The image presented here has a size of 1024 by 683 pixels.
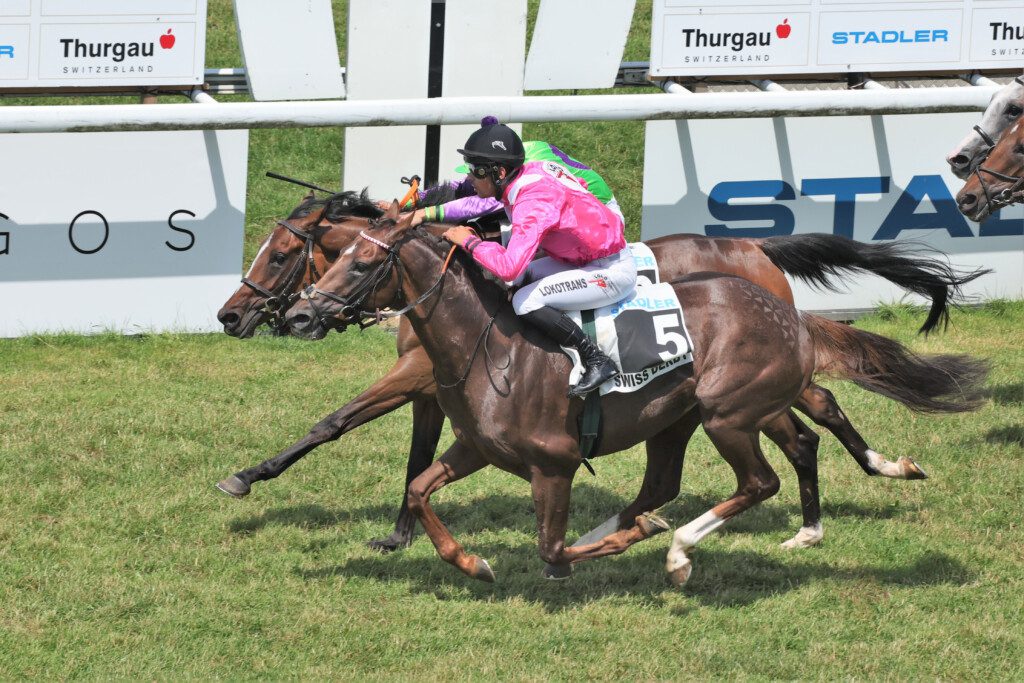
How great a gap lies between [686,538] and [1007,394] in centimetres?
412

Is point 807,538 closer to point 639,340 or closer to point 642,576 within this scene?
point 642,576

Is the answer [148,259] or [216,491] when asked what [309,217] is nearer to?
[216,491]

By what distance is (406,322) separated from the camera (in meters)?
7.47

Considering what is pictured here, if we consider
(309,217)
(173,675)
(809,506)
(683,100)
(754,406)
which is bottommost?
(173,675)

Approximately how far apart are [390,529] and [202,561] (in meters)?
1.06

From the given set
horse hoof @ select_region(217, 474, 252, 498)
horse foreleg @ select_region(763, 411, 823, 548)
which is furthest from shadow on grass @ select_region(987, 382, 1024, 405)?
horse hoof @ select_region(217, 474, 252, 498)

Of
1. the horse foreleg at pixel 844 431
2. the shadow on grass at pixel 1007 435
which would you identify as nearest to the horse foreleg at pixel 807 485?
the horse foreleg at pixel 844 431

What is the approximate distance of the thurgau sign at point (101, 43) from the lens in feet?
33.8

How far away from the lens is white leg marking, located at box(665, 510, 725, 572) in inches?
258

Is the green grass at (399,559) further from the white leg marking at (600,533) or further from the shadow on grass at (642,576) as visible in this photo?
the white leg marking at (600,533)

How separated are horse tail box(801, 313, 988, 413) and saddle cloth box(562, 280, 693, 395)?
85 cm

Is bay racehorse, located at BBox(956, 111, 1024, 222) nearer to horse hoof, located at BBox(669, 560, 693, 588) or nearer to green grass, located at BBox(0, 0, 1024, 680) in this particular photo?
green grass, located at BBox(0, 0, 1024, 680)

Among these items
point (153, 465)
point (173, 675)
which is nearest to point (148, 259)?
point (153, 465)

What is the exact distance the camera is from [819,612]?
6.70m
